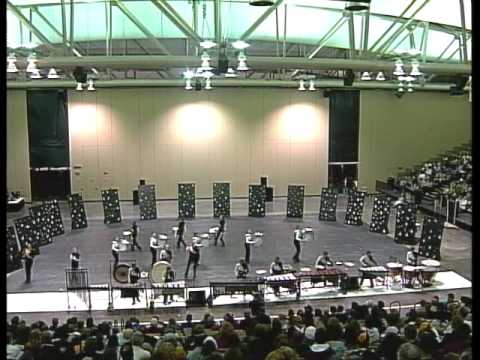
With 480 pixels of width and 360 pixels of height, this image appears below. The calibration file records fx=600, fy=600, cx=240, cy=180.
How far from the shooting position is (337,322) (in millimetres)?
9672

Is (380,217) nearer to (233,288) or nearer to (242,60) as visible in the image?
(242,60)

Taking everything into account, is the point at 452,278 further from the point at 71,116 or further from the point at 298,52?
the point at 71,116

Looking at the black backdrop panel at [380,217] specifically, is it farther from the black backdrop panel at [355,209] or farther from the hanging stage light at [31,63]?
the hanging stage light at [31,63]

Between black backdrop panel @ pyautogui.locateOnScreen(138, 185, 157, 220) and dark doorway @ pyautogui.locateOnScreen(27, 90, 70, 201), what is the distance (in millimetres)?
6630

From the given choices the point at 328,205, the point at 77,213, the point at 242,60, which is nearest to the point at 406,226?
the point at 328,205

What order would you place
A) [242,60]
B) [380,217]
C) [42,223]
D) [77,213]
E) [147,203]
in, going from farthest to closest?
[147,203] → [77,213] → [380,217] → [42,223] → [242,60]

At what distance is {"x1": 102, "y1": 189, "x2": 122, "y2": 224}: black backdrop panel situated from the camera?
23609 millimetres

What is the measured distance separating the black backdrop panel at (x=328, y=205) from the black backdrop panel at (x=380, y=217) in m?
2.19

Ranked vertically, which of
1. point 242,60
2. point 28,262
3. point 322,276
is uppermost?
point 242,60

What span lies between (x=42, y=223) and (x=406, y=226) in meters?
12.6

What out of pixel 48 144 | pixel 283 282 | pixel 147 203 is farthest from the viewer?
pixel 48 144

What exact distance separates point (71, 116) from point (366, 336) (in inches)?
898

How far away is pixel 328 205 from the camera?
24.5 meters
